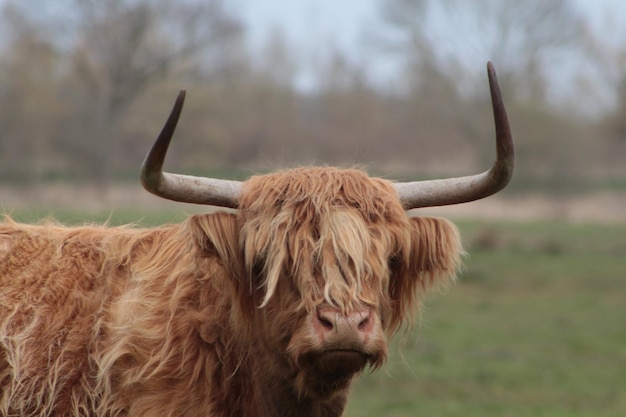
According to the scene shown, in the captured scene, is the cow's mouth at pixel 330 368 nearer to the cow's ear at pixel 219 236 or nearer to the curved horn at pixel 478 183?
the cow's ear at pixel 219 236

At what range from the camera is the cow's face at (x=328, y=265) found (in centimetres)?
344

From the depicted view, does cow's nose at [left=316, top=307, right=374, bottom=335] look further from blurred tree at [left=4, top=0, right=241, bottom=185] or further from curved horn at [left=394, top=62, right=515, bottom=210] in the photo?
blurred tree at [left=4, top=0, right=241, bottom=185]

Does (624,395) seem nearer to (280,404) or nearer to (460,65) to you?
(280,404)

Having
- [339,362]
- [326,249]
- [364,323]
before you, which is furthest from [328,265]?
[339,362]

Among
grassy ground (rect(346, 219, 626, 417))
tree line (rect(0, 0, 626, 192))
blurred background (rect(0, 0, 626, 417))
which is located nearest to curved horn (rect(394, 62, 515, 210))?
grassy ground (rect(346, 219, 626, 417))

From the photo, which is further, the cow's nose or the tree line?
the tree line

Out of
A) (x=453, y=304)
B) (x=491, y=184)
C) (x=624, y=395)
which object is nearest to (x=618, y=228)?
(x=453, y=304)

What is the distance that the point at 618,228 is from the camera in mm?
26656

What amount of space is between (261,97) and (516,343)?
34.9 metres

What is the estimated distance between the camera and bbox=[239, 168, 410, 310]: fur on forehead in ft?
11.6

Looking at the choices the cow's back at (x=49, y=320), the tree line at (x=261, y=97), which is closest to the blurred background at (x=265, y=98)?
the tree line at (x=261, y=97)

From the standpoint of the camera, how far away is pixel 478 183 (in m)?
3.84

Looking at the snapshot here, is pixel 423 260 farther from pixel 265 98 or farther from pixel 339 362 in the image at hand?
pixel 265 98

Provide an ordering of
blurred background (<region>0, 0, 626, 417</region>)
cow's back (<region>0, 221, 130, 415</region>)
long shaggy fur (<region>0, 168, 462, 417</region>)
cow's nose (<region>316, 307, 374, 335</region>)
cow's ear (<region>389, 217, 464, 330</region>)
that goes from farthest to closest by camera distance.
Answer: blurred background (<region>0, 0, 626, 417</region>)
cow's back (<region>0, 221, 130, 415</region>)
cow's ear (<region>389, 217, 464, 330</region>)
long shaggy fur (<region>0, 168, 462, 417</region>)
cow's nose (<region>316, 307, 374, 335</region>)
